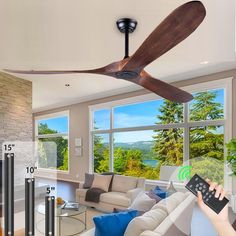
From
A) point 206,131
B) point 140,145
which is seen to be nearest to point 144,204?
point 206,131

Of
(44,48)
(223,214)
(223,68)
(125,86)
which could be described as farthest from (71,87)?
(223,214)

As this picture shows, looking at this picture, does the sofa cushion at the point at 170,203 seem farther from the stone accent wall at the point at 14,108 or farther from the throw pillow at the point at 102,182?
the stone accent wall at the point at 14,108

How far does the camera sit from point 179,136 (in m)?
5.48

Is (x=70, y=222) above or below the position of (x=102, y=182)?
below

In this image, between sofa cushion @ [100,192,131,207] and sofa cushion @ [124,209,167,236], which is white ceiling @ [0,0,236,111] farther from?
sofa cushion @ [100,192,131,207]

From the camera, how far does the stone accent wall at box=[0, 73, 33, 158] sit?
191 inches

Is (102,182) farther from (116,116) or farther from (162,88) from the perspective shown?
(162,88)

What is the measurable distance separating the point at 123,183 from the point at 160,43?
143 inches

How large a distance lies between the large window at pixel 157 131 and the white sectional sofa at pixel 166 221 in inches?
86.0

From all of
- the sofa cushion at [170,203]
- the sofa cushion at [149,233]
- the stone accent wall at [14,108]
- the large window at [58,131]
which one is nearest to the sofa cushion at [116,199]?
the sofa cushion at [170,203]

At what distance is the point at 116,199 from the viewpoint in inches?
168

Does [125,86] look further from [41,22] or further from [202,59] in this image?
[41,22]

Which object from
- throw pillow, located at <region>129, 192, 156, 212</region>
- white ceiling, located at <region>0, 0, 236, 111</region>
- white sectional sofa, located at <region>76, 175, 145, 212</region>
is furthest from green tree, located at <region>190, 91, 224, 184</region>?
throw pillow, located at <region>129, 192, 156, 212</region>

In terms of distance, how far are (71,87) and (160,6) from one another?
408 centimetres
